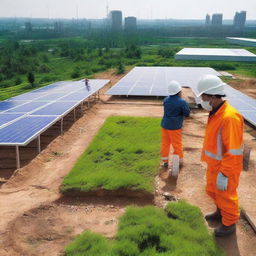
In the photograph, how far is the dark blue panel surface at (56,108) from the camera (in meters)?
10.4

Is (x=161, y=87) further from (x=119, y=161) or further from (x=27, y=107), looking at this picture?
(x=119, y=161)

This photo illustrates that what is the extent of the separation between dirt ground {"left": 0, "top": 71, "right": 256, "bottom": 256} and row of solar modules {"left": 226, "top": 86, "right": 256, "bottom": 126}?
2.41 m

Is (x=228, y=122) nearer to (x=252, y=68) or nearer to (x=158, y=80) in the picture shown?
(x=158, y=80)

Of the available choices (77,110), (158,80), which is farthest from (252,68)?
Result: (77,110)

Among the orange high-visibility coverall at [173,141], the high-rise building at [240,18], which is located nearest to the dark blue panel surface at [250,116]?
the orange high-visibility coverall at [173,141]

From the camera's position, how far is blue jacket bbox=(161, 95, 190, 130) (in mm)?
6427

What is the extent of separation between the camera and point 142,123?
422 inches

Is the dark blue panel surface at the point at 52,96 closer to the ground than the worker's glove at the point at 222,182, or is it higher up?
closer to the ground

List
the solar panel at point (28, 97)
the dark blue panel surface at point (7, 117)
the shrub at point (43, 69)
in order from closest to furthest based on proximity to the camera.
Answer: the dark blue panel surface at point (7, 117) < the solar panel at point (28, 97) < the shrub at point (43, 69)

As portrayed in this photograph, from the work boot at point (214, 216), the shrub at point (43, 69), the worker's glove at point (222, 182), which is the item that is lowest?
the shrub at point (43, 69)

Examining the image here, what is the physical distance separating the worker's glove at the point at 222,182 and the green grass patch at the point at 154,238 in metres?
0.85

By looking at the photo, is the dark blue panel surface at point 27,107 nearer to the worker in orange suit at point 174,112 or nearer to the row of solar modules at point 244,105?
the worker in orange suit at point 174,112

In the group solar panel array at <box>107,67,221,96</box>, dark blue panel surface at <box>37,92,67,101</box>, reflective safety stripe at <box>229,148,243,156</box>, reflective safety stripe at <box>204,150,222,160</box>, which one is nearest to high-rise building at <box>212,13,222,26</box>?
solar panel array at <box>107,67,221,96</box>

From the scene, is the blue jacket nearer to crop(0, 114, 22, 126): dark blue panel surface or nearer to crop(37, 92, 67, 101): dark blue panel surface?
crop(0, 114, 22, 126): dark blue panel surface
